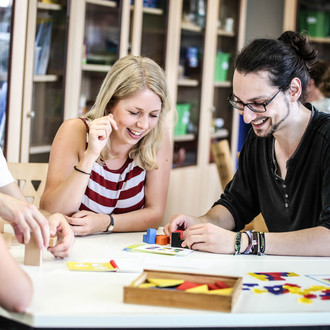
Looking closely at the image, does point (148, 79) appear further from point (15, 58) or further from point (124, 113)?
point (15, 58)

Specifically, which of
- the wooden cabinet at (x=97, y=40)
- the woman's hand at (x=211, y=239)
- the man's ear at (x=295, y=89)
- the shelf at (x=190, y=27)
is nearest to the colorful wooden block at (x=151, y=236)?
the woman's hand at (x=211, y=239)

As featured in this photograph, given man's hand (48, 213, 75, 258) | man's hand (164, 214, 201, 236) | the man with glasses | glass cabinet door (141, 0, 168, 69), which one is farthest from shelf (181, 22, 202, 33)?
man's hand (48, 213, 75, 258)

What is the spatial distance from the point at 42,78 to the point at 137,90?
131cm

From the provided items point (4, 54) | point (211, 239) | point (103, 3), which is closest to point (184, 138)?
point (103, 3)

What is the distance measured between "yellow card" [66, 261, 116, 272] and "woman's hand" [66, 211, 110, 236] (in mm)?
384

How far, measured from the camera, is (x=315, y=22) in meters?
5.89

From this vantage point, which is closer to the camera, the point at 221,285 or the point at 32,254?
the point at 221,285

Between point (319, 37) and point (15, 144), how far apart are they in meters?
3.66

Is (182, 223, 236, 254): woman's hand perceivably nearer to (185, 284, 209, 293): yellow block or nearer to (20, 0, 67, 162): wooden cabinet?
(185, 284, 209, 293): yellow block

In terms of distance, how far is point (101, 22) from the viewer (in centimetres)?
397

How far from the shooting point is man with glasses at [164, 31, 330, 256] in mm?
1896

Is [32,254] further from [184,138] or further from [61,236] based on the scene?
[184,138]

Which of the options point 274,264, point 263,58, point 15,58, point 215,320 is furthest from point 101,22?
point 215,320

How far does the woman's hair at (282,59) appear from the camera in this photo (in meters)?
2.02
